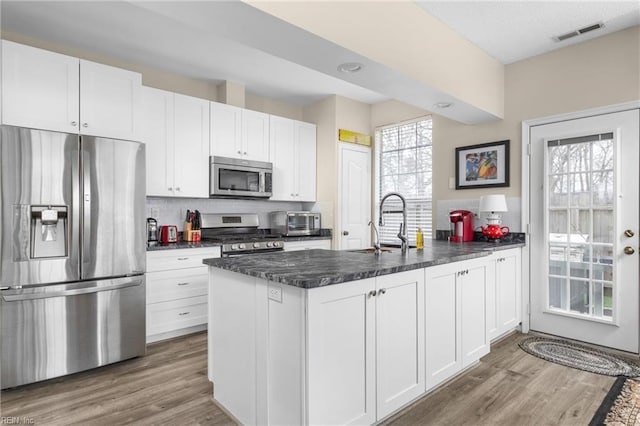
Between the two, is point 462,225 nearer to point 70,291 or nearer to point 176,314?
point 176,314

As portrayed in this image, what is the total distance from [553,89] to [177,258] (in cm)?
405

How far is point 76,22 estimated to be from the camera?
301 cm

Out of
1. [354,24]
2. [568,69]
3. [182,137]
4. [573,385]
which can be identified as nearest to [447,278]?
[573,385]

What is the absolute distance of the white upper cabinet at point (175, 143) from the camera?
361 cm

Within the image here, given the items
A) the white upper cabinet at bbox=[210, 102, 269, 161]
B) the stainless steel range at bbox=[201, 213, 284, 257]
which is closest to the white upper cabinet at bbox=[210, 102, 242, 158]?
the white upper cabinet at bbox=[210, 102, 269, 161]

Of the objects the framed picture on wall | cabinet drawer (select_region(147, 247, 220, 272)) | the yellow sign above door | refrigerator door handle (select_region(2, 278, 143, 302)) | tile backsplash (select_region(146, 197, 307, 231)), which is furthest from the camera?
the yellow sign above door

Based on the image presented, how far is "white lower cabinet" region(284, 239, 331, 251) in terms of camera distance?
14.4ft

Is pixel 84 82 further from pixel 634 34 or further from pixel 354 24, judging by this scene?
pixel 634 34

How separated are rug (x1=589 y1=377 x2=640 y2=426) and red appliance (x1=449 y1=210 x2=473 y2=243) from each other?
173 cm

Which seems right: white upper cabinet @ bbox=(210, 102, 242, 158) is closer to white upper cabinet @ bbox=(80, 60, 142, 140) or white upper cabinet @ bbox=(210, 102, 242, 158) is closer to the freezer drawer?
white upper cabinet @ bbox=(80, 60, 142, 140)

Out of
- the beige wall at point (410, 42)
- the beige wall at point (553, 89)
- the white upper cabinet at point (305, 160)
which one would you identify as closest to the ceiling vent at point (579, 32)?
the beige wall at point (553, 89)

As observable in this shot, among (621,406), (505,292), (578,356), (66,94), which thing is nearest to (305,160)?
(66,94)

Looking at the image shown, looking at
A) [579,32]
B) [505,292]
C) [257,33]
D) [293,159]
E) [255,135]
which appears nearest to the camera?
[257,33]

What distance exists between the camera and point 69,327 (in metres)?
2.68
